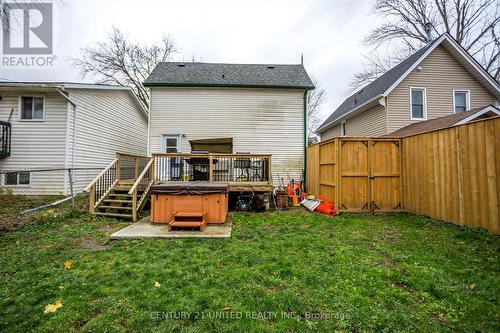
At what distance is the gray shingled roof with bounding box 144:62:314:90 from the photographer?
10375mm

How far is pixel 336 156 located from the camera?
7.04m

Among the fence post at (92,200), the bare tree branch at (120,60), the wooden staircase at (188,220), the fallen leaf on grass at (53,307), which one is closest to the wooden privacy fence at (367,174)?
the wooden staircase at (188,220)

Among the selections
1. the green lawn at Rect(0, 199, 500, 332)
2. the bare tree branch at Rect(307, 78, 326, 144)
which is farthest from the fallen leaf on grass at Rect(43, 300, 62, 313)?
the bare tree branch at Rect(307, 78, 326, 144)

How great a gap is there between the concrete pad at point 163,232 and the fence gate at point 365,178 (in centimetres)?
396

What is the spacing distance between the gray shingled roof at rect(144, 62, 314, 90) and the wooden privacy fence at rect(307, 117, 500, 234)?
4.46 meters

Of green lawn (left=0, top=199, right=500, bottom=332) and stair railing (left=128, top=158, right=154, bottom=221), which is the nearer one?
green lawn (left=0, top=199, right=500, bottom=332)

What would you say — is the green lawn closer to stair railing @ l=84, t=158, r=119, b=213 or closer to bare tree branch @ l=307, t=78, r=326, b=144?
stair railing @ l=84, t=158, r=119, b=213

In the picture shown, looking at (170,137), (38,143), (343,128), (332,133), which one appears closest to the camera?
(38,143)

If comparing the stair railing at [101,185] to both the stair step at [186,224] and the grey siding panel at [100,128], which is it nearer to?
the grey siding panel at [100,128]

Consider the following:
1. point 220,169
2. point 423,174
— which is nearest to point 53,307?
point 220,169

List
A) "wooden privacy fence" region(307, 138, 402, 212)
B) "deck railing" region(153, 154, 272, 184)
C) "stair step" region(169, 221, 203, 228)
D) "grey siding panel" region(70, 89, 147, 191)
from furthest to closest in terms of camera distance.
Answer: "grey siding panel" region(70, 89, 147, 191) → "deck railing" region(153, 154, 272, 184) → "wooden privacy fence" region(307, 138, 402, 212) → "stair step" region(169, 221, 203, 228)

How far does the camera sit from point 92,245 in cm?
445

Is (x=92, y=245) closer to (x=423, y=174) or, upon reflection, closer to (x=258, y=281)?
(x=258, y=281)

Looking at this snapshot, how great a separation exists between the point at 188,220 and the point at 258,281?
3180 millimetres
